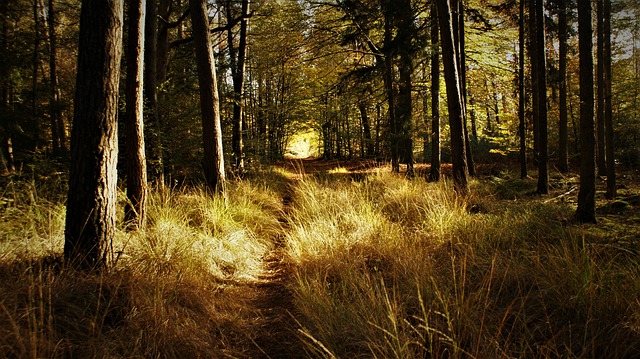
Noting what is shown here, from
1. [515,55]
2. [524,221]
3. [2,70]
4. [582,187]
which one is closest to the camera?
[524,221]

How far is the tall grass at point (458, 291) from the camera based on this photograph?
6.04 feet

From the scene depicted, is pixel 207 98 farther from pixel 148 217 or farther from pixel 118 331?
pixel 118 331

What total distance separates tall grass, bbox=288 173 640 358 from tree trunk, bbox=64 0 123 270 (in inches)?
77.3

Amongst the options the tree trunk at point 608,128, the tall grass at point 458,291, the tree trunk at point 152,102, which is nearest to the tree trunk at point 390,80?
the tree trunk at point 608,128

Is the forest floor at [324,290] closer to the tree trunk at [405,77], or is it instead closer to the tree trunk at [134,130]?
the tree trunk at [134,130]

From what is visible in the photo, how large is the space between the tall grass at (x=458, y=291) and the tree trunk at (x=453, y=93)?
1906 millimetres

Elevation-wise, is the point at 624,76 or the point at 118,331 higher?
the point at 624,76

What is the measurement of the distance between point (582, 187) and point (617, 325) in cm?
465

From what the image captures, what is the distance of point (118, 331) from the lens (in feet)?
6.81

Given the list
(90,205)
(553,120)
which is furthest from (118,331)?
(553,120)

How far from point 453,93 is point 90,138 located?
658 cm

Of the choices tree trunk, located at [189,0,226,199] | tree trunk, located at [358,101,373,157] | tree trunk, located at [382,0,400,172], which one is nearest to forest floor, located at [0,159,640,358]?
tree trunk, located at [189,0,226,199]

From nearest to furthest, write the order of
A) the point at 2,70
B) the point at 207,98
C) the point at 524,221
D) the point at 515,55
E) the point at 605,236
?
1. the point at 605,236
2. the point at 524,221
3. the point at 207,98
4. the point at 2,70
5. the point at 515,55

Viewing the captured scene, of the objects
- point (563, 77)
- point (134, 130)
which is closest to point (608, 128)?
point (563, 77)
